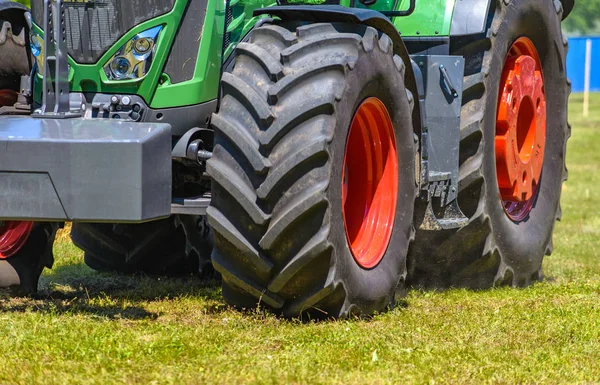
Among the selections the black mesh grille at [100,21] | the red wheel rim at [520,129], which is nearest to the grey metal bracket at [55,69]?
the black mesh grille at [100,21]

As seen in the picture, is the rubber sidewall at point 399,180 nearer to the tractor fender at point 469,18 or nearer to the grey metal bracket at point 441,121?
the grey metal bracket at point 441,121

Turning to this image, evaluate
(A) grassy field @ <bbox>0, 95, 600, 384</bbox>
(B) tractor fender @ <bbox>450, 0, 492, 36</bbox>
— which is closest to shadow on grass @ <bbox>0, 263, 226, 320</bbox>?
(A) grassy field @ <bbox>0, 95, 600, 384</bbox>

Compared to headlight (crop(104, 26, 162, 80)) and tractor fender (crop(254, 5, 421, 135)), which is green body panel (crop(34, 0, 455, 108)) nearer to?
headlight (crop(104, 26, 162, 80))

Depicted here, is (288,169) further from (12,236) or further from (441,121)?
(12,236)

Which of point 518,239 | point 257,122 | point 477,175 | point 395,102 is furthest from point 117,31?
point 518,239

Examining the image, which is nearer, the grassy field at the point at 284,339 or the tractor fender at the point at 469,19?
the grassy field at the point at 284,339

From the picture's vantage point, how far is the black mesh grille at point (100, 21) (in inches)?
223


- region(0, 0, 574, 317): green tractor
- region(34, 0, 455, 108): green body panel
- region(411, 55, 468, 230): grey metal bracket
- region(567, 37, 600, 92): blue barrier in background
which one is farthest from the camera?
region(567, 37, 600, 92): blue barrier in background

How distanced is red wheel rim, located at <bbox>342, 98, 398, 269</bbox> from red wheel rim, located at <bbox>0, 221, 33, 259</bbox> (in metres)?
1.88

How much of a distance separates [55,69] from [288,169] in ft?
4.25

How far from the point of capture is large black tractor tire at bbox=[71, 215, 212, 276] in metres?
7.35

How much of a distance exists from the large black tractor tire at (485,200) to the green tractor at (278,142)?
0.01 metres

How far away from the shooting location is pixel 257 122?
16.8ft

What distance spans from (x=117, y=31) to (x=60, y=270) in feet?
8.87
